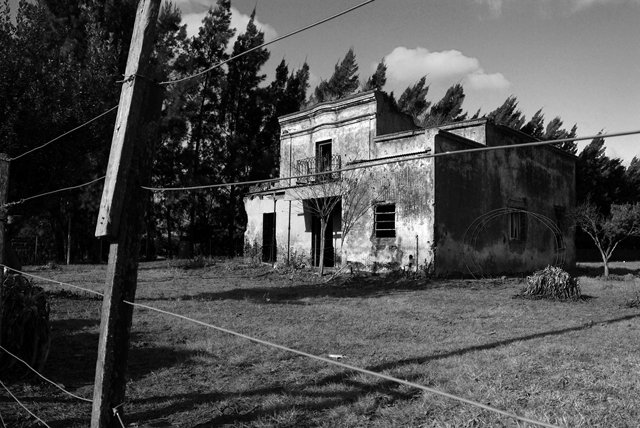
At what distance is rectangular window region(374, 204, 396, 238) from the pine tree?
2135 cm

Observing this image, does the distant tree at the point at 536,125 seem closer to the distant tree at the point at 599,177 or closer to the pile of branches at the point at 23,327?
the distant tree at the point at 599,177

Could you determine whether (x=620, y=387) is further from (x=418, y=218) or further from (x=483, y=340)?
(x=418, y=218)

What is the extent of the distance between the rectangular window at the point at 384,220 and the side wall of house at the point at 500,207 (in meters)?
1.80

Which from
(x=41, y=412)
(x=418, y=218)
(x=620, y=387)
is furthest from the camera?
(x=418, y=218)

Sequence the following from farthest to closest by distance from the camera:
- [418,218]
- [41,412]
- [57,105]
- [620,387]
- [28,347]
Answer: [418,218] < [57,105] < [28,347] < [620,387] < [41,412]

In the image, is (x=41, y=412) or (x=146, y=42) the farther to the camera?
(x=41, y=412)

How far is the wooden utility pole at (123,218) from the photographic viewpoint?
2498 mm

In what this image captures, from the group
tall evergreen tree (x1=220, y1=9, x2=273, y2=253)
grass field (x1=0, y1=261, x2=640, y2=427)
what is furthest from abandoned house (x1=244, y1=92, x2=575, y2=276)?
tall evergreen tree (x1=220, y1=9, x2=273, y2=253)

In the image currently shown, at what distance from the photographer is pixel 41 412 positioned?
4.02 m

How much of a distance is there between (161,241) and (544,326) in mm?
29595

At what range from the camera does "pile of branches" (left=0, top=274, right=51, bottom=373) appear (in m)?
4.69

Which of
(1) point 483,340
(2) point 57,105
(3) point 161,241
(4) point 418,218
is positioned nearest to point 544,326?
(1) point 483,340

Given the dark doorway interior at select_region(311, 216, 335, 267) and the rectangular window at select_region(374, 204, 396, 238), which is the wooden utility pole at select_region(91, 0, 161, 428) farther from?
the dark doorway interior at select_region(311, 216, 335, 267)

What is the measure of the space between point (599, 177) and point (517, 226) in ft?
65.8
